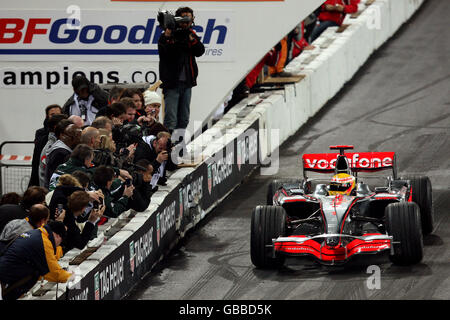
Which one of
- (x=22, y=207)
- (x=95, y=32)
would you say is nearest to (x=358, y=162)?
(x=22, y=207)

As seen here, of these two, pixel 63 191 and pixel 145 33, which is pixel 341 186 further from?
pixel 145 33

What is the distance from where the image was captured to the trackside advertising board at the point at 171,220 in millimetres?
11453

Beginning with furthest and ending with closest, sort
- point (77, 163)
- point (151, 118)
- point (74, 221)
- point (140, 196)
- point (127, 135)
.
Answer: point (151, 118)
point (127, 135)
point (140, 196)
point (77, 163)
point (74, 221)

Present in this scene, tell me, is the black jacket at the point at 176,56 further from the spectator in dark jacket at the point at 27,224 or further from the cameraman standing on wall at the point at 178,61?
the spectator in dark jacket at the point at 27,224

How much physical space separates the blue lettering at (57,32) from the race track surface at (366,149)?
3701 mm

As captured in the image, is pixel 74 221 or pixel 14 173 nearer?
pixel 74 221

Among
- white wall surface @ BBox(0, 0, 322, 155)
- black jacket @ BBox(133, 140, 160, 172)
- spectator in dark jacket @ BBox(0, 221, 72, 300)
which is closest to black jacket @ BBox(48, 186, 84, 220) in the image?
spectator in dark jacket @ BBox(0, 221, 72, 300)

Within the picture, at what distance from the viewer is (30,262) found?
10.2 meters

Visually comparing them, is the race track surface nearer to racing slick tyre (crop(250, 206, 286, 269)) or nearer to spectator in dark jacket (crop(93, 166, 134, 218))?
racing slick tyre (crop(250, 206, 286, 269))

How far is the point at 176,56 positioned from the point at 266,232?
3655mm

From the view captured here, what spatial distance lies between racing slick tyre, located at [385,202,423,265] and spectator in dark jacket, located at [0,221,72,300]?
152 inches

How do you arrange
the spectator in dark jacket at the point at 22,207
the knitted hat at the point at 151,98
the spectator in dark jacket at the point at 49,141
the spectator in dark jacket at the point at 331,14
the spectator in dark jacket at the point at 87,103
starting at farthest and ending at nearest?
the spectator in dark jacket at the point at 331,14 → the spectator in dark jacket at the point at 87,103 → the knitted hat at the point at 151,98 → the spectator in dark jacket at the point at 49,141 → the spectator in dark jacket at the point at 22,207

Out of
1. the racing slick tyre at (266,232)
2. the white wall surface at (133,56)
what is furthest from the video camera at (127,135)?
the white wall surface at (133,56)
